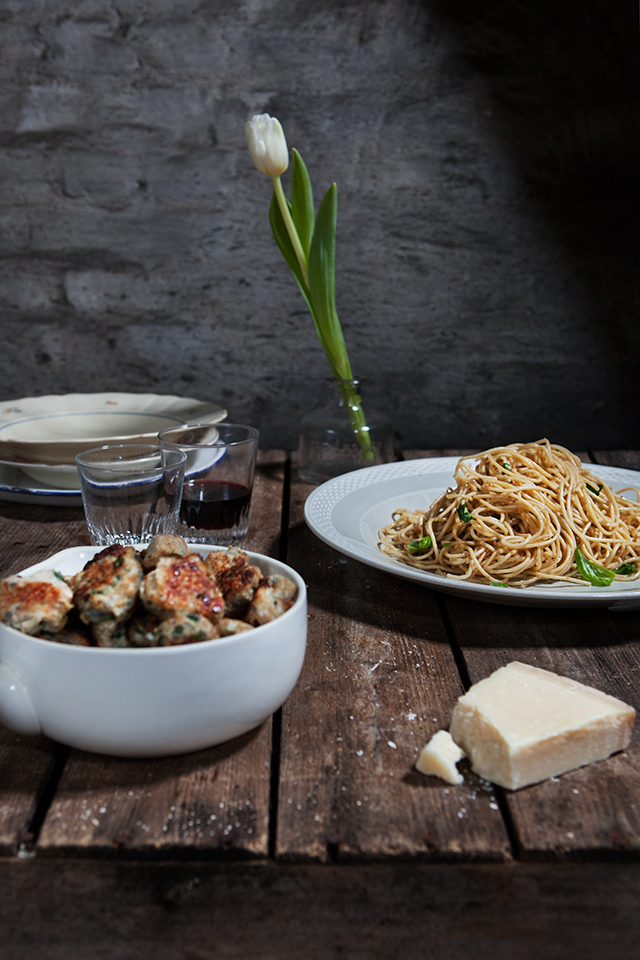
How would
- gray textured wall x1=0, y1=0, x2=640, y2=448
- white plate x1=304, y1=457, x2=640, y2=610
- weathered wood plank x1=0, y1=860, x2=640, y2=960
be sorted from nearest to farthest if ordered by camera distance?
weathered wood plank x1=0, y1=860, x2=640, y2=960
white plate x1=304, y1=457, x2=640, y2=610
gray textured wall x1=0, y1=0, x2=640, y2=448

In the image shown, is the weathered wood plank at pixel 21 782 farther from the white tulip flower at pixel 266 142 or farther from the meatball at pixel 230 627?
the white tulip flower at pixel 266 142

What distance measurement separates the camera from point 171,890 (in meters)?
0.56

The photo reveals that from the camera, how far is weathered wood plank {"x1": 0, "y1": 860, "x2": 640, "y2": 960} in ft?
1.71

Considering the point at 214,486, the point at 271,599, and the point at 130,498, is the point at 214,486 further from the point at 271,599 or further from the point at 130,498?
the point at 271,599

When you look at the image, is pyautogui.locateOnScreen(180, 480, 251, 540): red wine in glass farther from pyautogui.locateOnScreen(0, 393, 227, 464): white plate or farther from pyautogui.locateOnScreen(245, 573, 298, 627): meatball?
pyautogui.locateOnScreen(245, 573, 298, 627): meatball

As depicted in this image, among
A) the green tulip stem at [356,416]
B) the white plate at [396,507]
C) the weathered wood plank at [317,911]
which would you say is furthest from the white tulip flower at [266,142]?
the weathered wood plank at [317,911]

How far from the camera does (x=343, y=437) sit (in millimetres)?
1562

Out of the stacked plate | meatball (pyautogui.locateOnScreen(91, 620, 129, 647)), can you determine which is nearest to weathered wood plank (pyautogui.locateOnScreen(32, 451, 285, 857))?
meatball (pyautogui.locateOnScreen(91, 620, 129, 647))

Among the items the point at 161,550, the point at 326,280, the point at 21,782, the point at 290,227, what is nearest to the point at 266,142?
the point at 290,227

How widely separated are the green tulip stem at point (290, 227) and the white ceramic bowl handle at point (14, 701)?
3.45 ft

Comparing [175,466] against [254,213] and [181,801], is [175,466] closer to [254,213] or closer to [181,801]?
[181,801]

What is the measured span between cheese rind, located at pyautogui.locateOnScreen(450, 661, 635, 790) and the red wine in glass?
562 millimetres

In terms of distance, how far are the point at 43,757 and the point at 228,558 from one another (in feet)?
0.79

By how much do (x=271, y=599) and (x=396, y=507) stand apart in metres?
0.60
